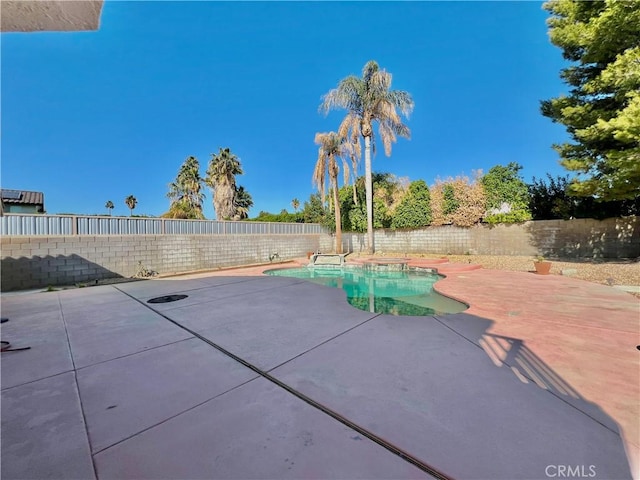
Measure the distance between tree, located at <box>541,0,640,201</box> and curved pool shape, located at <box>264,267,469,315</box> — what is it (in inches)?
245

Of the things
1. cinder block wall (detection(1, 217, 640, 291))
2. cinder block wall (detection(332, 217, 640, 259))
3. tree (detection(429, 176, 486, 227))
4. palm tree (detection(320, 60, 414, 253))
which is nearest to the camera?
cinder block wall (detection(1, 217, 640, 291))

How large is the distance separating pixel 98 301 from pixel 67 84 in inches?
532

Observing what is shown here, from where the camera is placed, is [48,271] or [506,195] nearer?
[48,271]

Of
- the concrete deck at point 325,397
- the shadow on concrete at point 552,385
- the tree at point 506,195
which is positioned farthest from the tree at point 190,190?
the shadow on concrete at point 552,385

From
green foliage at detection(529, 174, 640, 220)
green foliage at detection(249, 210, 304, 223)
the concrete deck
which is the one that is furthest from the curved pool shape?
green foliage at detection(249, 210, 304, 223)

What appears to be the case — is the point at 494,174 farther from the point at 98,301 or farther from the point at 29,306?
the point at 29,306

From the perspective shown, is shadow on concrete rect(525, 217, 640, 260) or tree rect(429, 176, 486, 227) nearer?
shadow on concrete rect(525, 217, 640, 260)

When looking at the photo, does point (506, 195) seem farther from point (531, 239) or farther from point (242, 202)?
point (242, 202)

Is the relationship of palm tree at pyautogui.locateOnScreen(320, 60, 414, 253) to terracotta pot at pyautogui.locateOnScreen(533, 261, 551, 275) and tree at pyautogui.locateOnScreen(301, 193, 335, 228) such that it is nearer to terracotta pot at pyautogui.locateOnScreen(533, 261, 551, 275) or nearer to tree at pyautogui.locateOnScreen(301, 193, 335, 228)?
tree at pyautogui.locateOnScreen(301, 193, 335, 228)

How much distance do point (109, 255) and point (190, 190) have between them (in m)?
16.5

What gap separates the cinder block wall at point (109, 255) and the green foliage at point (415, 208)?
28.4ft

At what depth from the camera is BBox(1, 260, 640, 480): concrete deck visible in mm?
1493

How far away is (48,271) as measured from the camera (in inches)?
316

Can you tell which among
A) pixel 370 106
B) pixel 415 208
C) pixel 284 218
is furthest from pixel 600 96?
pixel 284 218
